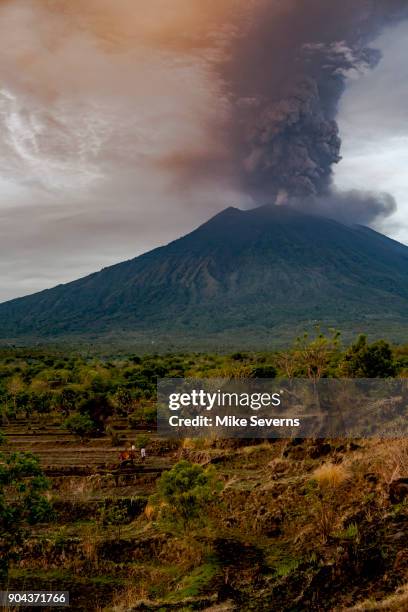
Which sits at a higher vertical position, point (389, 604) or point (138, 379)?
point (138, 379)

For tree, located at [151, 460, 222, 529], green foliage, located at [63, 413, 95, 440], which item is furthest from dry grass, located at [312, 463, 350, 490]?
green foliage, located at [63, 413, 95, 440]

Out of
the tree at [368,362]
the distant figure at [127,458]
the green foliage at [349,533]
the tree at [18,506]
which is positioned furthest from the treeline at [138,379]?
the green foliage at [349,533]

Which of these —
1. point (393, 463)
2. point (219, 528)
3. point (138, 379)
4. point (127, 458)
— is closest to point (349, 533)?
point (393, 463)

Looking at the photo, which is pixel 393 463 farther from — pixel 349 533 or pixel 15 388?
pixel 15 388

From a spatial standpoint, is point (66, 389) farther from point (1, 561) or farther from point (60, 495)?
point (1, 561)

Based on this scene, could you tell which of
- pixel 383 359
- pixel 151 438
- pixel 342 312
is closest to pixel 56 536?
pixel 151 438

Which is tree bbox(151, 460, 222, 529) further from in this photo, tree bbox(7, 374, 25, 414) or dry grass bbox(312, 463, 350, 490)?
tree bbox(7, 374, 25, 414)

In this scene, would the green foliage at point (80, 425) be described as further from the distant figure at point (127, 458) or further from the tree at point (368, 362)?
the tree at point (368, 362)
